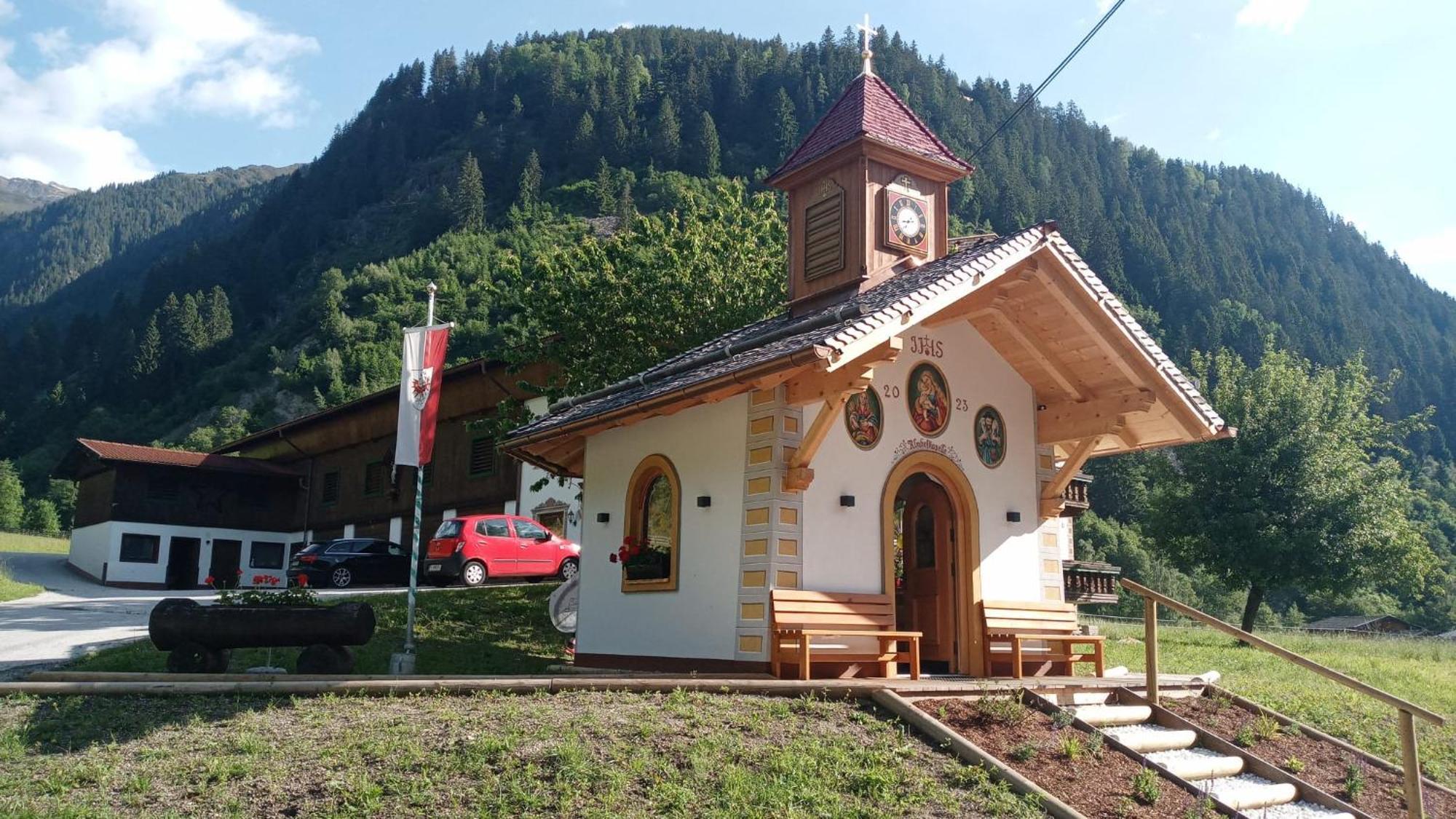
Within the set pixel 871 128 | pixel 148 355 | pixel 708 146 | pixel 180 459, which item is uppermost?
pixel 708 146

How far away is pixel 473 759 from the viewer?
25.7 feet

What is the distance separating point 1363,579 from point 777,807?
1193 inches

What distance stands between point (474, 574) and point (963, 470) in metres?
14.6

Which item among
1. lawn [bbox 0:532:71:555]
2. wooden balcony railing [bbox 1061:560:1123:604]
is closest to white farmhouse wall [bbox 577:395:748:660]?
wooden balcony railing [bbox 1061:560:1123:604]

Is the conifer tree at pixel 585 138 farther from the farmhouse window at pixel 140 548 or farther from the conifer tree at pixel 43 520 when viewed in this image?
the farmhouse window at pixel 140 548

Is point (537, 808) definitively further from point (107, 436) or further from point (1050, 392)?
point (107, 436)

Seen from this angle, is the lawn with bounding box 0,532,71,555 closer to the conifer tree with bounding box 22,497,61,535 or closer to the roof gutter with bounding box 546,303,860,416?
the conifer tree with bounding box 22,497,61,535

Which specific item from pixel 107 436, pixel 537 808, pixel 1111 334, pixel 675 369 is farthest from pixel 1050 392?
pixel 107 436

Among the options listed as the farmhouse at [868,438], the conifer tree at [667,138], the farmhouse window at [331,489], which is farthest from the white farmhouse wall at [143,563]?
the conifer tree at [667,138]

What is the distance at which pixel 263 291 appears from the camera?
11200 centimetres

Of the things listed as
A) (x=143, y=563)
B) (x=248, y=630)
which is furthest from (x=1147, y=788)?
(x=143, y=563)

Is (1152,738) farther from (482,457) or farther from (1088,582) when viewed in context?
(482,457)

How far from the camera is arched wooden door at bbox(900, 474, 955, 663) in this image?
13328mm

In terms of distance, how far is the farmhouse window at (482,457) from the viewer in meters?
35.2
